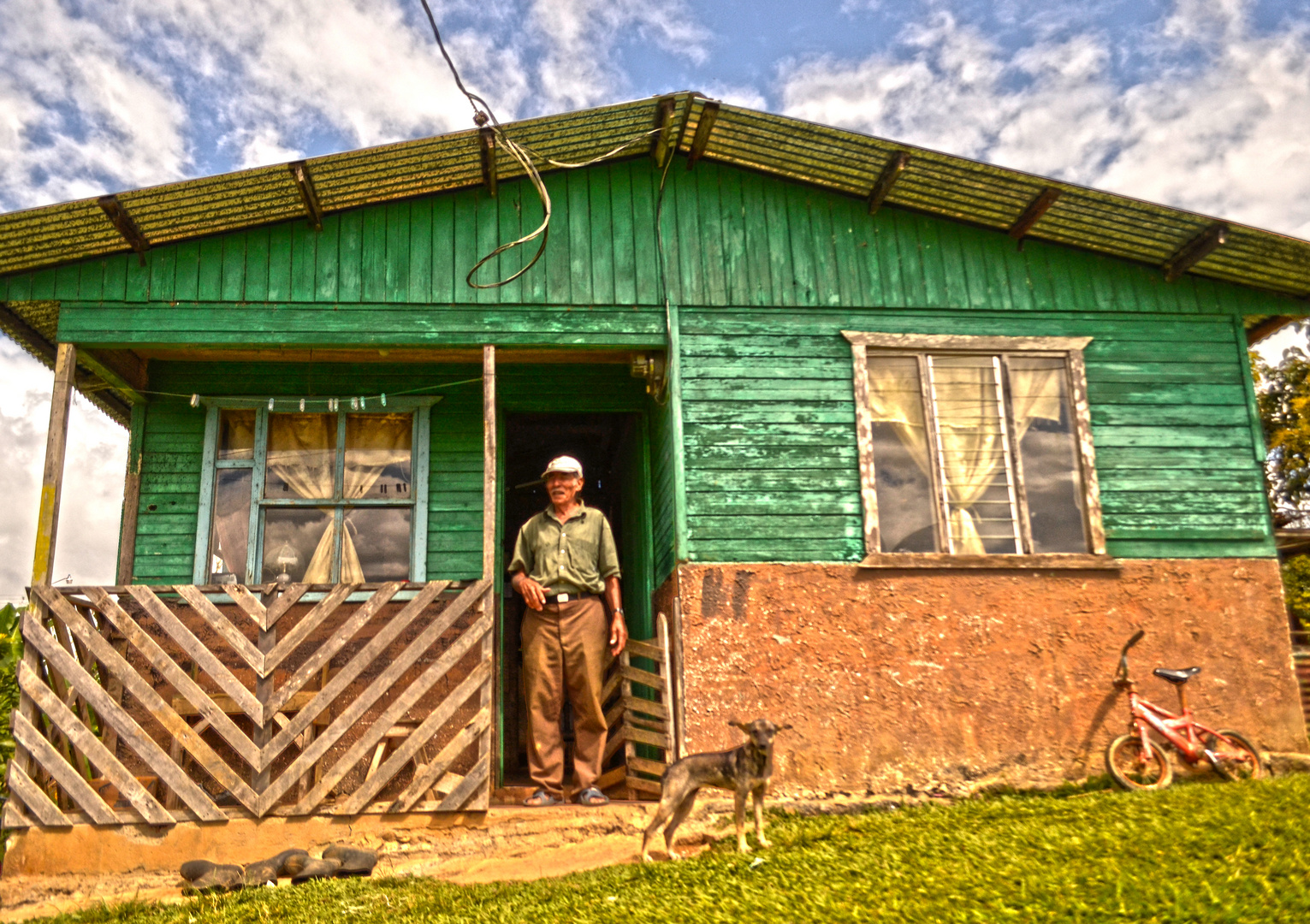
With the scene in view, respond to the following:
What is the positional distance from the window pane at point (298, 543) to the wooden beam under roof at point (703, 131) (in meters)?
4.04

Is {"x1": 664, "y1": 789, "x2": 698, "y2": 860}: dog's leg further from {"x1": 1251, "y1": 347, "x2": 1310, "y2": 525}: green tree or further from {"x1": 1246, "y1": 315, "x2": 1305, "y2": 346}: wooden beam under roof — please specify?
{"x1": 1251, "y1": 347, "x2": 1310, "y2": 525}: green tree

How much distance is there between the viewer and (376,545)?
28.3 ft

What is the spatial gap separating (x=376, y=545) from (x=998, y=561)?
15.8 ft

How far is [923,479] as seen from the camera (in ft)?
26.2

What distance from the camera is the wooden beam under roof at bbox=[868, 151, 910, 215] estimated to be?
7.72m

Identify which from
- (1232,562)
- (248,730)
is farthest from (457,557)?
(1232,562)

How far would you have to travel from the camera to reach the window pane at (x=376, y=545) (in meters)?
8.54

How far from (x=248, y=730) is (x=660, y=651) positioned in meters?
3.18

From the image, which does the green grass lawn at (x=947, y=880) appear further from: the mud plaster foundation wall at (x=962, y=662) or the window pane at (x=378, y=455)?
the window pane at (x=378, y=455)

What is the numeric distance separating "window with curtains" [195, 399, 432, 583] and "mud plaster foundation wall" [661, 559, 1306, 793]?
2.64 m

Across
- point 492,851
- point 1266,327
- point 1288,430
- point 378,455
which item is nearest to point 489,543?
point 492,851

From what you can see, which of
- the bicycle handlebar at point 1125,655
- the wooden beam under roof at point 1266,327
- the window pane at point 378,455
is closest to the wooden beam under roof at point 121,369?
the window pane at point 378,455

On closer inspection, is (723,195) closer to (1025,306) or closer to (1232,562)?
(1025,306)

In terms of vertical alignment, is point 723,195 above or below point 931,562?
above
